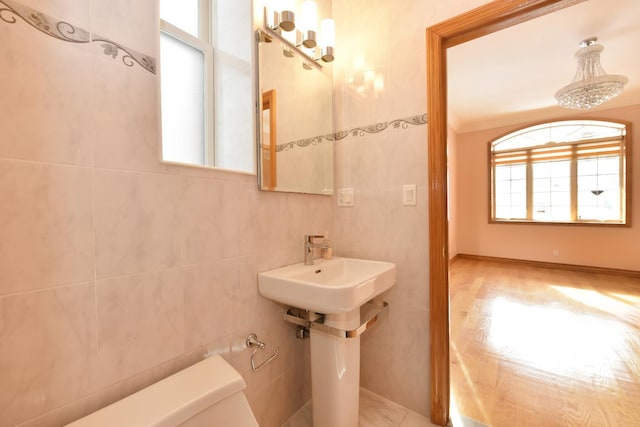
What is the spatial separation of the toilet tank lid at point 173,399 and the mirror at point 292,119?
0.73 metres

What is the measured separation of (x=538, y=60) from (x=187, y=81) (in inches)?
141

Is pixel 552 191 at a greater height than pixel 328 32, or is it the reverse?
pixel 328 32

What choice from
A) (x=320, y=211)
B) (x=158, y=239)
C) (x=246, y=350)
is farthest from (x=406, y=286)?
(x=158, y=239)

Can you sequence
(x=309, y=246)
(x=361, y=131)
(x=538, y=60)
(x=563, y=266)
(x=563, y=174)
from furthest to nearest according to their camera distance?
(x=563, y=174) < (x=563, y=266) < (x=538, y=60) < (x=361, y=131) < (x=309, y=246)

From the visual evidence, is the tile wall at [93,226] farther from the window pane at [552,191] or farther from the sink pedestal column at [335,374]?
the window pane at [552,191]

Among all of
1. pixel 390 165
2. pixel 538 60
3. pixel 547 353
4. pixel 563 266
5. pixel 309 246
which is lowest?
pixel 547 353

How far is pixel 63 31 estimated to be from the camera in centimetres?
66

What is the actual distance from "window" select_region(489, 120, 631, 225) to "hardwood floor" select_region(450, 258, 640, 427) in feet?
4.01

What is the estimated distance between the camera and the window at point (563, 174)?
12.7 feet

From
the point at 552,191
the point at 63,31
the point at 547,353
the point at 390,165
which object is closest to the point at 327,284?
the point at 390,165

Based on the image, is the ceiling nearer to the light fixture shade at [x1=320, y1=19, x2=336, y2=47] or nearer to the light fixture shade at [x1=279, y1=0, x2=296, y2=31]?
the light fixture shade at [x1=320, y1=19, x2=336, y2=47]

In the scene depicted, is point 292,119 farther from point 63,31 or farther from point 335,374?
point 335,374

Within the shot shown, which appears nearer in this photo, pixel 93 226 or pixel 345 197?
pixel 93 226

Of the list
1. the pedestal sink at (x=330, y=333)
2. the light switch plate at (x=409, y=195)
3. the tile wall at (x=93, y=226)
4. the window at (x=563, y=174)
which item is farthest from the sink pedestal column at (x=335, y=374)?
the window at (x=563, y=174)
